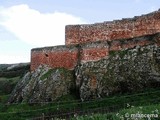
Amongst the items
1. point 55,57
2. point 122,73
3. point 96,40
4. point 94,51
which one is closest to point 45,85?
point 55,57

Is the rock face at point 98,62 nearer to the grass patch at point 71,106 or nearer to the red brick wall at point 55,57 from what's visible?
the red brick wall at point 55,57

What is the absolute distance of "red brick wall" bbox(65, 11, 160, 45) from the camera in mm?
38938

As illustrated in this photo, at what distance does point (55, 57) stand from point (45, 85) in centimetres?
359

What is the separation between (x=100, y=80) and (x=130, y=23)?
761 centimetres

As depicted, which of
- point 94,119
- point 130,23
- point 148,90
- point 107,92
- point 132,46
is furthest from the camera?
point 130,23

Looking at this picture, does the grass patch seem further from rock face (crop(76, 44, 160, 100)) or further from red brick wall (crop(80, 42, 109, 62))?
red brick wall (crop(80, 42, 109, 62))

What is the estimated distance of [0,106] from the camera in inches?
1512

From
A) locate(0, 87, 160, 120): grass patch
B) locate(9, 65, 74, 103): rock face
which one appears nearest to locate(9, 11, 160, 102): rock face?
A: locate(9, 65, 74, 103): rock face

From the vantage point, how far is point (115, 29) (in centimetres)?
4075

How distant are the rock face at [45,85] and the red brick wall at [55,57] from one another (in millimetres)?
698

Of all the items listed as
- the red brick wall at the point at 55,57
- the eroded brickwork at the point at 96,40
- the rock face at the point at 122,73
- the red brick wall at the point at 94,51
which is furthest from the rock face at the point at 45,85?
the red brick wall at the point at 94,51

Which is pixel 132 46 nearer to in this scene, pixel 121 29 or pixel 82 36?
pixel 121 29

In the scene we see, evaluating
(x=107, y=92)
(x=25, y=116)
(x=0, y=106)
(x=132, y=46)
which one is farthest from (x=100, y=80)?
(x=0, y=106)

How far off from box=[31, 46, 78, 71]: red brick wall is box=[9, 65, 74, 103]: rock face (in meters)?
0.70
